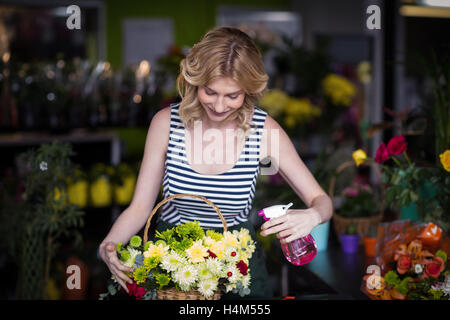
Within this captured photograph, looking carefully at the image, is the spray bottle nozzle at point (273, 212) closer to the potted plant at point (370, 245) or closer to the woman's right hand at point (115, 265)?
the woman's right hand at point (115, 265)

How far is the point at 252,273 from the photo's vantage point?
6.44 ft

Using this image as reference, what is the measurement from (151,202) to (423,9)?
3032 mm

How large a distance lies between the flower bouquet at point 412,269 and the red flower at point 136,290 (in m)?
0.84

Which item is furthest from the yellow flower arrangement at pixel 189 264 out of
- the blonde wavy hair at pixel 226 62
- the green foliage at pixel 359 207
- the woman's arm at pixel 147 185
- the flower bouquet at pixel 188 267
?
the green foliage at pixel 359 207

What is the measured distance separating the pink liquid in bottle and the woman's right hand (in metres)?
0.48

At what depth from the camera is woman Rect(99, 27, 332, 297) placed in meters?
1.73

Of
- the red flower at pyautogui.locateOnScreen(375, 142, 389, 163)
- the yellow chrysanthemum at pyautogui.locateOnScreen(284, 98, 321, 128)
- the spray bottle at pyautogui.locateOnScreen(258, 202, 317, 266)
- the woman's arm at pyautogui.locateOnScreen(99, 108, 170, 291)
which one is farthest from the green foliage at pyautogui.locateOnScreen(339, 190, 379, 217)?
the yellow chrysanthemum at pyautogui.locateOnScreen(284, 98, 321, 128)

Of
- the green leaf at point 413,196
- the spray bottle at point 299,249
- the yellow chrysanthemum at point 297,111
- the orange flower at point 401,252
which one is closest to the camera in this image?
the spray bottle at point 299,249

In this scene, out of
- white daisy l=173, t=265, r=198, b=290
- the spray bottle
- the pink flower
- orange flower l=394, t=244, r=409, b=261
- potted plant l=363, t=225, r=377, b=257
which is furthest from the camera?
the pink flower

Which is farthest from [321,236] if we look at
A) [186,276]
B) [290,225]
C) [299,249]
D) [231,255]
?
[186,276]

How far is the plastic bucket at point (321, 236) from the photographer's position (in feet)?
8.12

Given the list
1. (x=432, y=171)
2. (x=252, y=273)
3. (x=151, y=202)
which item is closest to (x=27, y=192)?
(x=151, y=202)

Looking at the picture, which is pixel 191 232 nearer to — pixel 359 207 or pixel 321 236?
pixel 321 236

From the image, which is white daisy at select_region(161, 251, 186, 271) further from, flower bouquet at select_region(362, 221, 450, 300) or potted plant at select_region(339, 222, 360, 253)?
potted plant at select_region(339, 222, 360, 253)
